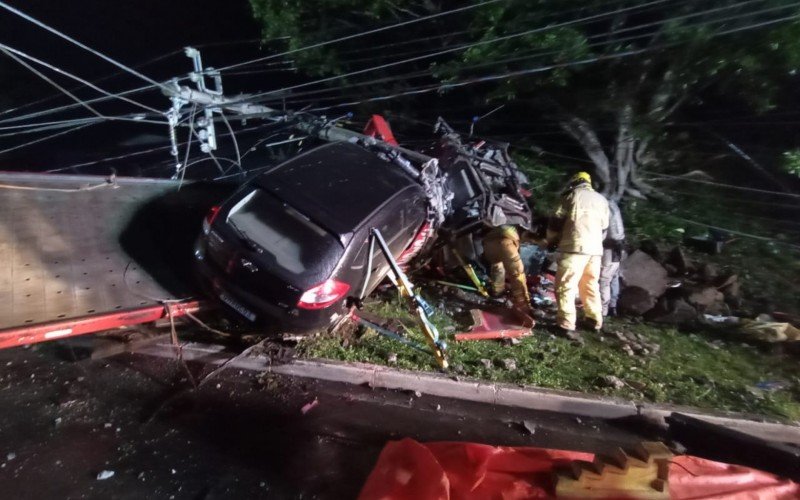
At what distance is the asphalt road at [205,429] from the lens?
10.8 ft

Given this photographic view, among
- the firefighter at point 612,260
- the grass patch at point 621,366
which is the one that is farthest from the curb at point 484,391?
the firefighter at point 612,260

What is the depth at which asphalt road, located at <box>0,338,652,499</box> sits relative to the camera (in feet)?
10.8

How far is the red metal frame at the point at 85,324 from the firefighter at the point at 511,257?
3674mm

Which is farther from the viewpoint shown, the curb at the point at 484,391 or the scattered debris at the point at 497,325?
the scattered debris at the point at 497,325

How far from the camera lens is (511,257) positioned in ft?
19.4

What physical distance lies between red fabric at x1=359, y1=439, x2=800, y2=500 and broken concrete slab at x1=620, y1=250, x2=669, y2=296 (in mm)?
3604

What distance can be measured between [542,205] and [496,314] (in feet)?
10.4

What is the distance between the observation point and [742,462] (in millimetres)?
3506

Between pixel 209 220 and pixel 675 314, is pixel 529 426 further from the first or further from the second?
pixel 209 220

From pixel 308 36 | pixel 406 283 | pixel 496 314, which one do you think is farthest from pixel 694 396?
pixel 308 36

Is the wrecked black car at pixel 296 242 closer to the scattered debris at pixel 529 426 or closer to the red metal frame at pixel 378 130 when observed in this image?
the scattered debris at pixel 529 426

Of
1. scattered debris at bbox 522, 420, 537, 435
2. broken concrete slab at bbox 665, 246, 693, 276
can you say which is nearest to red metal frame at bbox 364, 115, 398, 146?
scattered debris at bbox 522, 420, 537, 435

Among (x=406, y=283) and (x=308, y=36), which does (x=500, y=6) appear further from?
(x=406, y=283)

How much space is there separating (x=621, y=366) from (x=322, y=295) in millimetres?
3281
